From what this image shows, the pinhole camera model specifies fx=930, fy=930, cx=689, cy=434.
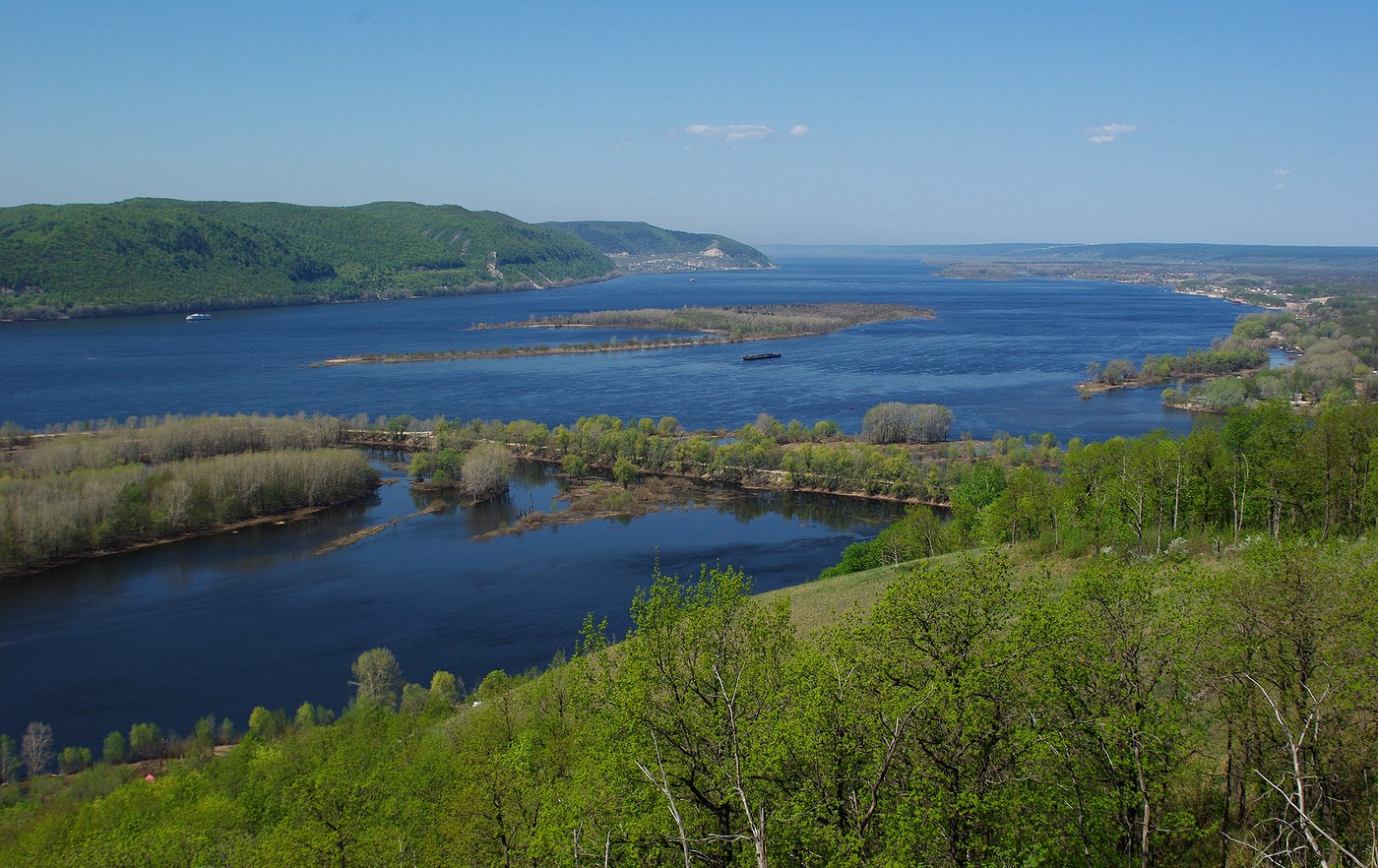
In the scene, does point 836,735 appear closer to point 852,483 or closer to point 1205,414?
point 852,483

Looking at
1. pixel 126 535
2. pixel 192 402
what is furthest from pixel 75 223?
pixel 126 535

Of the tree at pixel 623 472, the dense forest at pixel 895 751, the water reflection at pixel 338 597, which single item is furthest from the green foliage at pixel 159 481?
the dense forest at pixel 895 751

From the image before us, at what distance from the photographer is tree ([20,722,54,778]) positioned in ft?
73.5

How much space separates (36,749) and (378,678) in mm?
7989

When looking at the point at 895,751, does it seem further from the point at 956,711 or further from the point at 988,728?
the point at 988,728

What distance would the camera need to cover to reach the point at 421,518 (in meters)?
44.8

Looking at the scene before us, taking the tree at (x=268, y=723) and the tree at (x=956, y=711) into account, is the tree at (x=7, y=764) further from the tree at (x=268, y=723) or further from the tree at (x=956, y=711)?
the tree at (x=956, y=711)

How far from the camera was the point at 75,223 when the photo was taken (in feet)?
475

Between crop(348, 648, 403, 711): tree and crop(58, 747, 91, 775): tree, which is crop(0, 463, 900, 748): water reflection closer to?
crop(348, 648, 403, 711): tree

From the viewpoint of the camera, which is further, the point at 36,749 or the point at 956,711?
the point at 36,749

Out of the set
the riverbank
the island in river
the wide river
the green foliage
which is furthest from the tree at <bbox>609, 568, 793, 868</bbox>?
the island in river

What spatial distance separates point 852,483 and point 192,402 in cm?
5164

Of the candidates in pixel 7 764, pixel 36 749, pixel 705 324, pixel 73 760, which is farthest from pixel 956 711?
pixel 705 324

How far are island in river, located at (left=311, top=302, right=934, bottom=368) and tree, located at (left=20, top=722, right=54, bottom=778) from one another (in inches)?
2829
